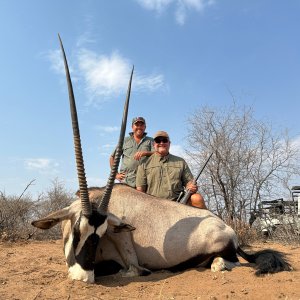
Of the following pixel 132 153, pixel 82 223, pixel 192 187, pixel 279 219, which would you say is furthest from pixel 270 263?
pixel 279 219

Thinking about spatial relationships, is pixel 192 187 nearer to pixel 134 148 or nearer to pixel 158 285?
pixel 134 148

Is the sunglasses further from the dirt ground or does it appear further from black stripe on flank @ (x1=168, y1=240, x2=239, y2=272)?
the dirt ground

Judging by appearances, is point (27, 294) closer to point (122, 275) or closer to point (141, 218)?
point (122, 275)

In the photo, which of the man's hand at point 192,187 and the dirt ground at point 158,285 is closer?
the dirt ground at point 158,285

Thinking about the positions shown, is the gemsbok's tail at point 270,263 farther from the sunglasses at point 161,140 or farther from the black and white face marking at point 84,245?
the sunglasses at point 161,140

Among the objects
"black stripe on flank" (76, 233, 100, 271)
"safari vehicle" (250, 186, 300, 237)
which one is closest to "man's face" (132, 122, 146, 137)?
"black stripe on flank" (76, 233, 100, 271)

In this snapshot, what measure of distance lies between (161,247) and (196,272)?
47 cm

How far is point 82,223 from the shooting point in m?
4.03

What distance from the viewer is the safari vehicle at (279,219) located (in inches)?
387

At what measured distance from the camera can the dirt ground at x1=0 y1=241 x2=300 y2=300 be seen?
3602mm

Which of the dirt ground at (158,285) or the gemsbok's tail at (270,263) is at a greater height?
the gemsbok's tail at (270,263)

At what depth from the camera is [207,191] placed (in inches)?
549

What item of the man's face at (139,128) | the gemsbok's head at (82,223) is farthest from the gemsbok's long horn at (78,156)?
the man's face at (139,128)

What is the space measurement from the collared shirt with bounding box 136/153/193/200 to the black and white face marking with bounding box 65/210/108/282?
2.06m
